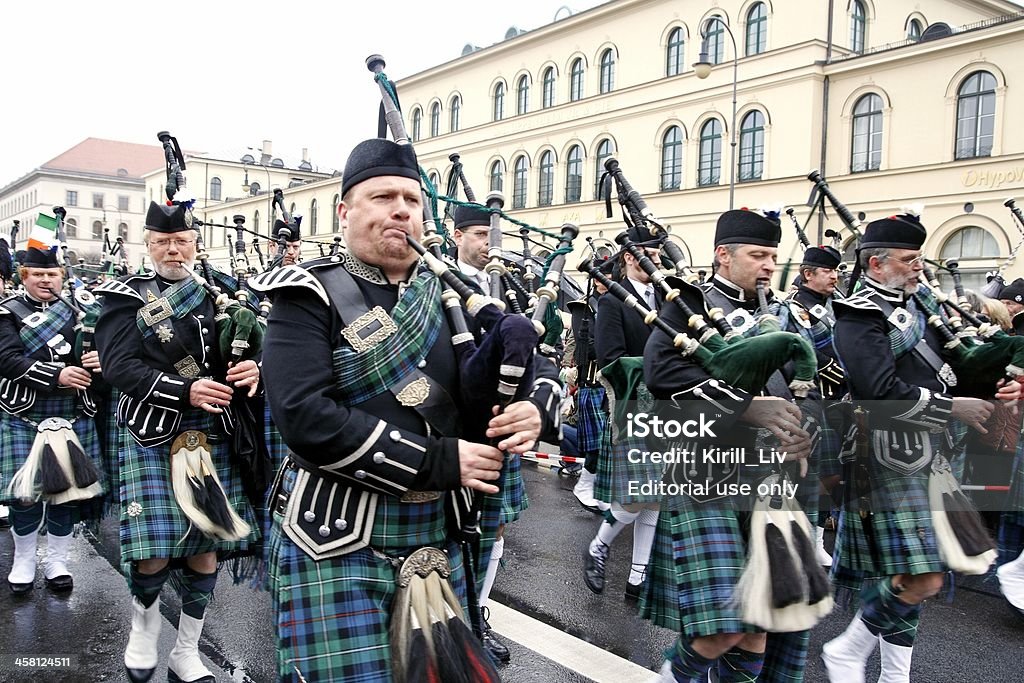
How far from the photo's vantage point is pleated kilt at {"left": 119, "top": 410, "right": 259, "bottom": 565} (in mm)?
3879

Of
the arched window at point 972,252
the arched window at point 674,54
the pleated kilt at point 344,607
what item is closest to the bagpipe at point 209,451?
the pleated kilt at point 344,607

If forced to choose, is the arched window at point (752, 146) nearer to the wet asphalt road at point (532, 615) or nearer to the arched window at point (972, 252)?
the arched window at point (972, 252)

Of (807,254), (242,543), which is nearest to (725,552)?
(242,543)

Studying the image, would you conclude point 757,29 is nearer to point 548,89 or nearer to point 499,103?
point 548,89

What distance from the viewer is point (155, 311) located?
4137 millimetres

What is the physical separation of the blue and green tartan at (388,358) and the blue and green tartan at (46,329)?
12.7ft

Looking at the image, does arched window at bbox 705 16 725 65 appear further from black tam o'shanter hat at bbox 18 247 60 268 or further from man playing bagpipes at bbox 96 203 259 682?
man playing bagpipes at bbox 96 203 259 682

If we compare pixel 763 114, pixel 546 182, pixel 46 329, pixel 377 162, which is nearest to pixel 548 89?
pixel 546 182

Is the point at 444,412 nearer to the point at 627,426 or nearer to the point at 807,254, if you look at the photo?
the point at 627,426

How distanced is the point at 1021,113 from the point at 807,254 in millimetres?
18135

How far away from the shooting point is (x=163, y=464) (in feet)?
13.5

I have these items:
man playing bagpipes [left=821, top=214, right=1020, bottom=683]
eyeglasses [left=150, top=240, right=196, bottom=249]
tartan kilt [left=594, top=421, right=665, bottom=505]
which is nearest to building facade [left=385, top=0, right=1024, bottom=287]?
tartan kilt [left=594, top=421, right=665, bottom=505]

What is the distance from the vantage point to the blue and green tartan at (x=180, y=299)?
4.14 m

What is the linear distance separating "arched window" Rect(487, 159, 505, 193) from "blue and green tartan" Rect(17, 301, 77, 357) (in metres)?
31.1
